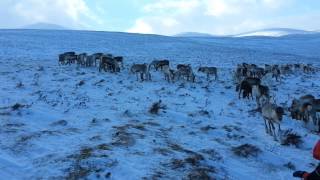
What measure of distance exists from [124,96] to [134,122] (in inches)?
162

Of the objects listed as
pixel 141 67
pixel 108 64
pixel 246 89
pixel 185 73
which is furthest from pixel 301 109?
pixel 108 64

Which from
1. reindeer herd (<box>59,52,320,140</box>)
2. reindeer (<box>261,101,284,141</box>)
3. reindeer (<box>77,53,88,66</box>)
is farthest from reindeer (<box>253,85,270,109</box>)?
reindeer (<box>77,53,88,66</box>)

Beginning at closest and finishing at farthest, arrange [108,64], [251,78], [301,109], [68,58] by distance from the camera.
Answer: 1. [301,109]
2. [251,78]
3. [108,64]
4. [68,58]

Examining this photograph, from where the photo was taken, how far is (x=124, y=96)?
1725 cm

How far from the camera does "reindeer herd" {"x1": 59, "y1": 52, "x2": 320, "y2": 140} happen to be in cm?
1359

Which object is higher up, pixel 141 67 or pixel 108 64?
pixel 141 67

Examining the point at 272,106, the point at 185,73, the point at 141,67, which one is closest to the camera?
the point at 272,106

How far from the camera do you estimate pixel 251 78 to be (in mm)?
20625

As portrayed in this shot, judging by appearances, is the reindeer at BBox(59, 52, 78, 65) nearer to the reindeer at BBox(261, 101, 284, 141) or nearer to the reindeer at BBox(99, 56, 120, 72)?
the reindeer at BBox(99, 56, 120, 72)

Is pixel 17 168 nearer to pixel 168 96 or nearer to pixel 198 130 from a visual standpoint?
pixel 198 130

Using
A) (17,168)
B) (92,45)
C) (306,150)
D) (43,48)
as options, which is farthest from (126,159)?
(92,45)

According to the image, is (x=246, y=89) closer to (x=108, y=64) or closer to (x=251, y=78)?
(x=251, y=78)

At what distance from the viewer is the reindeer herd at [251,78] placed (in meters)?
13.6

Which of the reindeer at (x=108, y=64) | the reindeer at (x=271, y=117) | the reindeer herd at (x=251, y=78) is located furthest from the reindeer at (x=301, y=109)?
the reindeer at (x=108, y=64)
